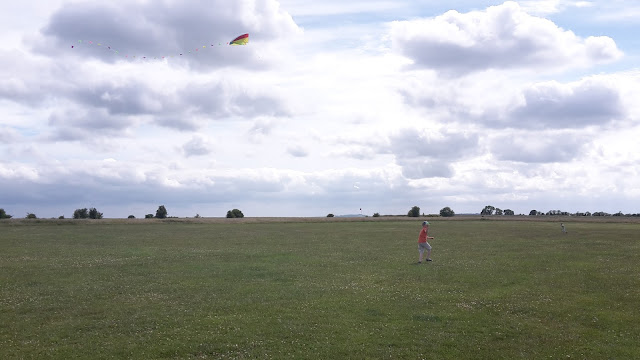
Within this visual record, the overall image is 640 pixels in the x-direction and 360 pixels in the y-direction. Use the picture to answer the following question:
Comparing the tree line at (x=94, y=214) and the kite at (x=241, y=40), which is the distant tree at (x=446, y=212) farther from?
the kite at (x=241, y=40)

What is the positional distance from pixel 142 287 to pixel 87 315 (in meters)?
5.96

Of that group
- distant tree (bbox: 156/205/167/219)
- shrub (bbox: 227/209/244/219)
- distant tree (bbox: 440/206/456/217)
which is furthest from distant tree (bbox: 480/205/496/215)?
distant tree (bbox: 156/205/167/219)

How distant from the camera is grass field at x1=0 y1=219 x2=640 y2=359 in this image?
1593cm

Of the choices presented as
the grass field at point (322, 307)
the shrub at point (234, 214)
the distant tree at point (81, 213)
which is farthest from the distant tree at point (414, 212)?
the grass field at point (322, 307)

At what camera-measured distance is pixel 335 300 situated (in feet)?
73.7

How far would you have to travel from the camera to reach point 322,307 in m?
21.1

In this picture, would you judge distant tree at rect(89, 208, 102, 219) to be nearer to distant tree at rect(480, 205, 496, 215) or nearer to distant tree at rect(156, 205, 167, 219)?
distant tree at rect(156, 205, 167, 219)

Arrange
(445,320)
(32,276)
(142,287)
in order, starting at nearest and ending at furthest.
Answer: (445,320) → (142,287) → (32,276)

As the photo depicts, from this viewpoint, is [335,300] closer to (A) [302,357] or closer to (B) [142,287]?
(A) [302,357]

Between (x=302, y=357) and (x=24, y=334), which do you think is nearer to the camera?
(x=302, y=357)

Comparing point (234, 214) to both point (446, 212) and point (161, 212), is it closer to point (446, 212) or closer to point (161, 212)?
point (161, 212)

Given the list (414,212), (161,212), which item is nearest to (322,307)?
(161,212)

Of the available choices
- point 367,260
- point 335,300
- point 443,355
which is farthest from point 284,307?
point 367,260

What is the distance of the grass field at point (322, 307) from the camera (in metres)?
15.9
